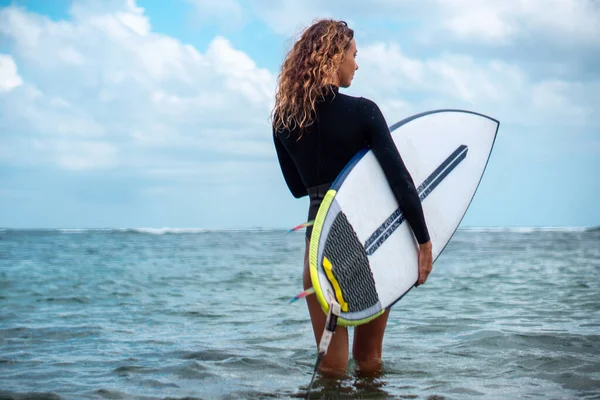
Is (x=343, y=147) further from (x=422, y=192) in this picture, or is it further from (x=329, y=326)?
(x=329, y=326)

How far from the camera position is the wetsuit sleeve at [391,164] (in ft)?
8.39

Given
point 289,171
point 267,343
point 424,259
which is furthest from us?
point 267,343

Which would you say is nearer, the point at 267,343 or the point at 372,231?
the point at 372,231

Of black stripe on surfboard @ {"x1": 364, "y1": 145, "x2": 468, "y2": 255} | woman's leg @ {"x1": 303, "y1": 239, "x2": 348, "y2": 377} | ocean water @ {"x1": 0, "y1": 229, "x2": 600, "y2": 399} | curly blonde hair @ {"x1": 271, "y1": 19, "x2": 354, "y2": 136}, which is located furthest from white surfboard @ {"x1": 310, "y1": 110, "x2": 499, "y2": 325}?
ocean water @ {"x1": 0, "y1": 229, "x2": 600, "y2": 399}

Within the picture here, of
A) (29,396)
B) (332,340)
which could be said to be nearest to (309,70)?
(332,340)

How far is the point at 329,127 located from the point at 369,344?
107cm

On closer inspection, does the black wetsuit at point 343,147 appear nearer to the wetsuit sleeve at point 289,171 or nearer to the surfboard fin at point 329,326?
the wetsuit sleeve at point 289,171

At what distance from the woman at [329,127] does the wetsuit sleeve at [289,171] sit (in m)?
0.10

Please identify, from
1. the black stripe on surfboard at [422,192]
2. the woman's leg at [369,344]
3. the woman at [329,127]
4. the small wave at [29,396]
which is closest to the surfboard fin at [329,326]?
the woman at [329,127]

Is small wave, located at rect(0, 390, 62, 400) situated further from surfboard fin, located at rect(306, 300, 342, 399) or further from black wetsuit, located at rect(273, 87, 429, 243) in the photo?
black wetsuit, located at rect(273, 87, 429, 243)

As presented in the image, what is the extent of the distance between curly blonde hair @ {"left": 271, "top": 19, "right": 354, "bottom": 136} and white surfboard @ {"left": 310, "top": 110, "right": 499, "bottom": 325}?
0.30 metres

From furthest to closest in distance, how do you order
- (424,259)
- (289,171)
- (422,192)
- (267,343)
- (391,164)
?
(267,343)
(422,192)
(289,171)
(424,259)
(391,164)

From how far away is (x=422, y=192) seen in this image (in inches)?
121

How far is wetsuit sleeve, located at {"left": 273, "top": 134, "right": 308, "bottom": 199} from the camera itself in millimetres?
2902
